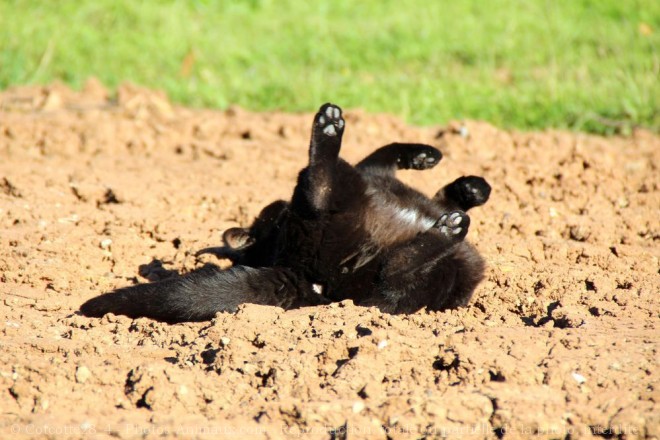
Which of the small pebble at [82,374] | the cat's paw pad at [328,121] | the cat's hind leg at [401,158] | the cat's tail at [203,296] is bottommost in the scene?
the small pebble at [82,374]

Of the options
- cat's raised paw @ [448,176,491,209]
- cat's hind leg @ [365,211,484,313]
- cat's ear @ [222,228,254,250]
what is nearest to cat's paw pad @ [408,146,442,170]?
cat's raised paw @ [448,176,491,209]

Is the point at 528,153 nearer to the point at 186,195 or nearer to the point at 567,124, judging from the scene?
the point at 567,124

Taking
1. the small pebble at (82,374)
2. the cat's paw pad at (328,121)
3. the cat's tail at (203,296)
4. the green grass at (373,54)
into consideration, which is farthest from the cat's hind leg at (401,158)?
the green grass at (373,54)

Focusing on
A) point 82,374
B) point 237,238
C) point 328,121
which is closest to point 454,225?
point 328,121

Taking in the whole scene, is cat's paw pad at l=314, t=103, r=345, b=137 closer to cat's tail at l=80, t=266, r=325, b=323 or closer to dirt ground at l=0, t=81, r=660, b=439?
cat's tail at l=80, t=266, r=325, b=323

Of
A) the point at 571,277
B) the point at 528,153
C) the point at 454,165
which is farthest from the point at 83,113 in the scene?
the point at 571,277

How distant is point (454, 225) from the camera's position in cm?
383

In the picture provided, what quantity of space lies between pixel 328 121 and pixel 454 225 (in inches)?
30.7

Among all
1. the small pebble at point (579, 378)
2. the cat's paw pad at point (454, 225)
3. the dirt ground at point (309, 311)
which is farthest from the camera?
the cat's paw pad at point (454, 225)

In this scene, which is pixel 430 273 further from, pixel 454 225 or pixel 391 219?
pixel 391 219

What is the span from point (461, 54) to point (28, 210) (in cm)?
490

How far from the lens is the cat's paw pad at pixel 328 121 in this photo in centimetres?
386

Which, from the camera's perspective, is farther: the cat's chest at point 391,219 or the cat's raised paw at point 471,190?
the cat's raised paw at point 471,190

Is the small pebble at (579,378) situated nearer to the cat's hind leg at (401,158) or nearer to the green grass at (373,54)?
the cat's hind leg at (401,158)
